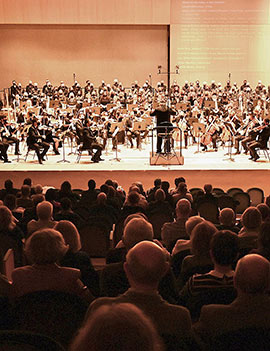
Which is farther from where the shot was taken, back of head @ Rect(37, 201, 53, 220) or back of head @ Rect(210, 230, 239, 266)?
back of head @ Rect(37, 201, 53, 220)

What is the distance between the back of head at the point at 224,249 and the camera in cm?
266

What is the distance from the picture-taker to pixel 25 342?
160 centimetres

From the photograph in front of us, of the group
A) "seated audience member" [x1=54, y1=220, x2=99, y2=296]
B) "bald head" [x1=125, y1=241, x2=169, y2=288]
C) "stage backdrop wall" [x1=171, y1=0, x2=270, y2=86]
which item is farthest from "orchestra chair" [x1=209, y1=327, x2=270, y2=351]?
"stage backdrop wall" [x1=171, y1=0, x2=270, y2=86]

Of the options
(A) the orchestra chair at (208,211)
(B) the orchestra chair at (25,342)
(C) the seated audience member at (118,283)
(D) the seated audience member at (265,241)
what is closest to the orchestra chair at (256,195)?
(A) the orchestra chair at (208,211)

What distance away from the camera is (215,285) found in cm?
260

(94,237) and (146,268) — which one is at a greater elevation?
(146,268)

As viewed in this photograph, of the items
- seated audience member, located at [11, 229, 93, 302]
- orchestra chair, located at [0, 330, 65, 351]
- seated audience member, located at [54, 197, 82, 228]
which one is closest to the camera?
orchestra chair, located at [0, 330, 65, 351]

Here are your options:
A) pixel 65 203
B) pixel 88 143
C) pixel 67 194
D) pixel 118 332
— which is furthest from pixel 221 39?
pixel 118 332

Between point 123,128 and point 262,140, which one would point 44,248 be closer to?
point 123,128

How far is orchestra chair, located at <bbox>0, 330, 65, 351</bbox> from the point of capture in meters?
1.59

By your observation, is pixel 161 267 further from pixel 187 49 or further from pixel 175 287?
pixel 187 49

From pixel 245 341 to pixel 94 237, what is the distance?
10.0ft

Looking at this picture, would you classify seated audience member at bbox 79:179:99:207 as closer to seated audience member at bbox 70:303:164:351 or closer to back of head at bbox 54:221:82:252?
back of head at bbox 54:221:82:252

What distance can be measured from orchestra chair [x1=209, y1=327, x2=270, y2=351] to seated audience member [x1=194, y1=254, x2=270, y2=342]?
0.37 m
